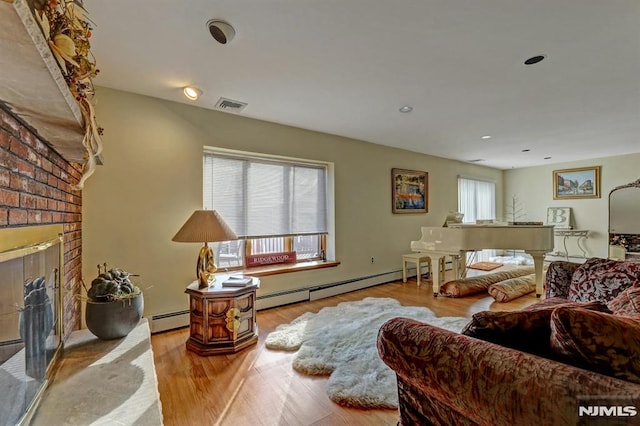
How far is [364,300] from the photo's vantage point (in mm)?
3738

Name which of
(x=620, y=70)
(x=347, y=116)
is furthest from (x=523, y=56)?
(x=347, y=116)

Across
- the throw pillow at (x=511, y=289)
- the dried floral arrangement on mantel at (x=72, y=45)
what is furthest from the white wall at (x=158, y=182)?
the throw pillow at (x=511, y=289)

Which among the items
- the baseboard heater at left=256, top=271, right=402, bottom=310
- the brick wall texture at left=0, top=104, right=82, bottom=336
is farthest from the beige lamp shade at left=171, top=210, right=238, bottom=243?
the baseboard heater at left=256, top=271, right=402, bottom=310

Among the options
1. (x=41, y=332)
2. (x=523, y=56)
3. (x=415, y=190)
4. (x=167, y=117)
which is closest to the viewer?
(x=41, y=332)

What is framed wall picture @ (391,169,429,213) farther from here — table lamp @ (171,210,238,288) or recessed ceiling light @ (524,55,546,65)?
table lamp @ (171,210,238,288)

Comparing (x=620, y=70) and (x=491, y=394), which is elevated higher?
(x=620, y=70)

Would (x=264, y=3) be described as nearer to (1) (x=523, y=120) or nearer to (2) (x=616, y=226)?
(1) (x=523, y=120)

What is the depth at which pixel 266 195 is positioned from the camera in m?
3.57

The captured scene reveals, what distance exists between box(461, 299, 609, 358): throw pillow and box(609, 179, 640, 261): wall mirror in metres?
6.52

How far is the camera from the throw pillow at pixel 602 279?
1849mm

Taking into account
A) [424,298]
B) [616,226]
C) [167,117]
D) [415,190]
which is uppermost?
[167,117]

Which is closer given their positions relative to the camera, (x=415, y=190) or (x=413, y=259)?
(x=413, y=259)

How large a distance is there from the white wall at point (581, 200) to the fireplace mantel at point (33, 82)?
27.6 ft

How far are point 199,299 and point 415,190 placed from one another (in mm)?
4235
